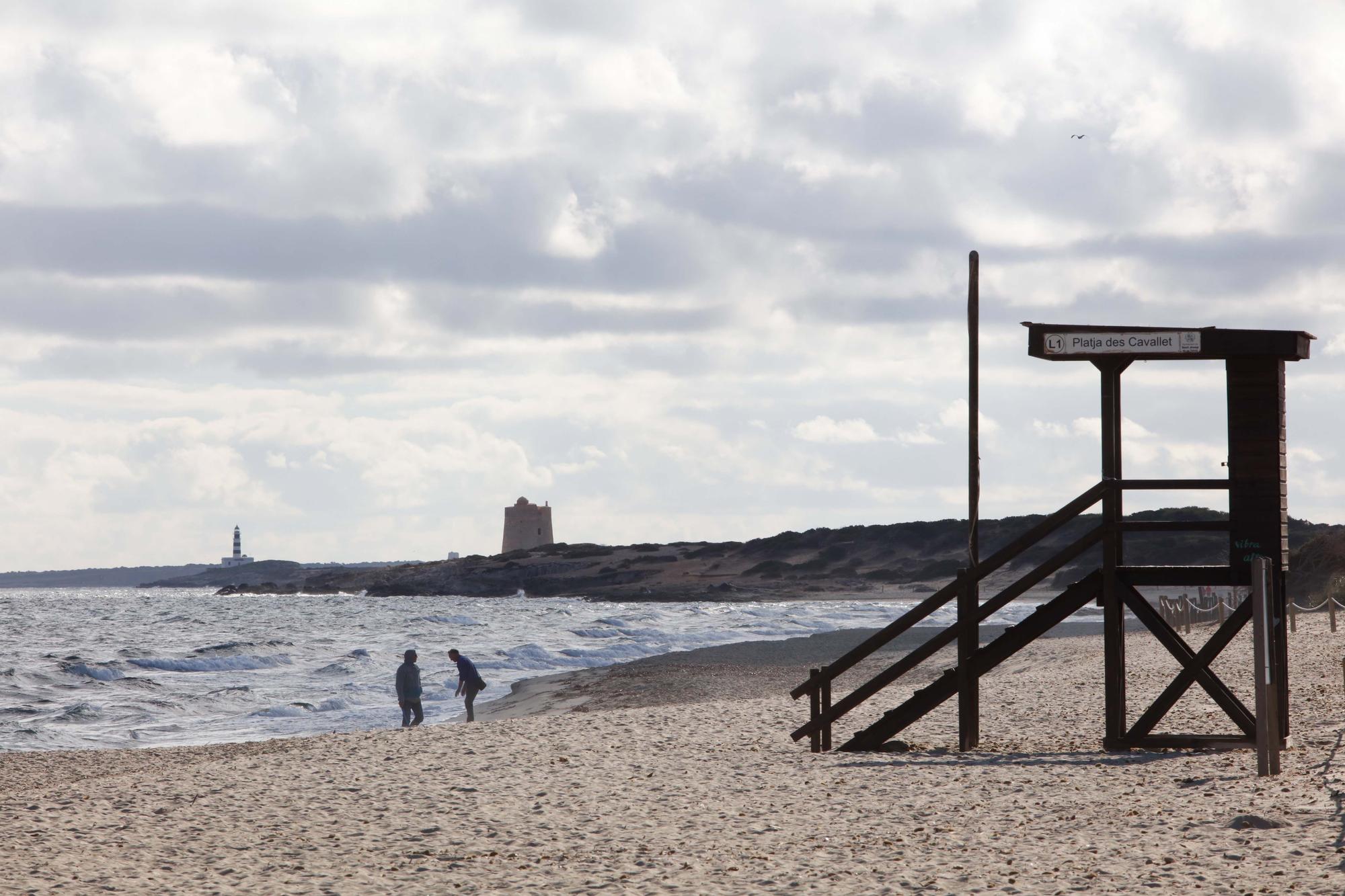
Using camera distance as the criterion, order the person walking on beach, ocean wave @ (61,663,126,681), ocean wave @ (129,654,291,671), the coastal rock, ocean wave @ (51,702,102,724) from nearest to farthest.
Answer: the coastal rock → the person walking on beach → ocean wave @ (51,702,102,724) → ocean wave @ (61,663,126,681) → ocean wave @ (129,654,291,671)

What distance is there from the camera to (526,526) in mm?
168875

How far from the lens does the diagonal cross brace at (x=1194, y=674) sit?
46.2 ft

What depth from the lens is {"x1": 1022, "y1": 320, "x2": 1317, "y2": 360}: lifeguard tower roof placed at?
44.8ft

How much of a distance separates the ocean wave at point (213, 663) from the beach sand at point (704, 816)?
28228mm

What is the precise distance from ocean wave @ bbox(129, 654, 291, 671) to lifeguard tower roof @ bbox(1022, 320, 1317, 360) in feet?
119

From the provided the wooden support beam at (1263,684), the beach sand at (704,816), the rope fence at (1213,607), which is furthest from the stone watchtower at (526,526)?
the wooden support beam at (1263,684)

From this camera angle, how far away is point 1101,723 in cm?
1728

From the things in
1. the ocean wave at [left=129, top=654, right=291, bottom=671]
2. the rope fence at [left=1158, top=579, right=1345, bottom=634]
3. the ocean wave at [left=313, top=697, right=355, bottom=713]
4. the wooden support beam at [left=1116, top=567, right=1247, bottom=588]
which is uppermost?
the wooden support beam at [left=1116, top=567, right=1247, bottom=588]

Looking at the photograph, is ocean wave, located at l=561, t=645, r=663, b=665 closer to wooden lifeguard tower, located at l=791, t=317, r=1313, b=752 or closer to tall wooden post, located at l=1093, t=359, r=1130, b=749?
wooden lifeguard tower, located at l=791, t=317, r=1313, b=752

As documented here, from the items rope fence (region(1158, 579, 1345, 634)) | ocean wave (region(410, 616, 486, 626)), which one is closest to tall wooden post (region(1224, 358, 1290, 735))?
rope fence (region(1158, 579, 1345, 634))

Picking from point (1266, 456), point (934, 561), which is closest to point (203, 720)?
point (1266, 456)

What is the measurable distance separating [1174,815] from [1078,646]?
987 inches

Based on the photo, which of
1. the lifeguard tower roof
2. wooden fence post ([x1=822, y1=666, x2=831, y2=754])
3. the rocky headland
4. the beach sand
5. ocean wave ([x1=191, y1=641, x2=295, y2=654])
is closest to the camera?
the beach sand

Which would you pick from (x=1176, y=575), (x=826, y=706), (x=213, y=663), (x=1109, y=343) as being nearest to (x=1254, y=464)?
(x=1176, y=575)
